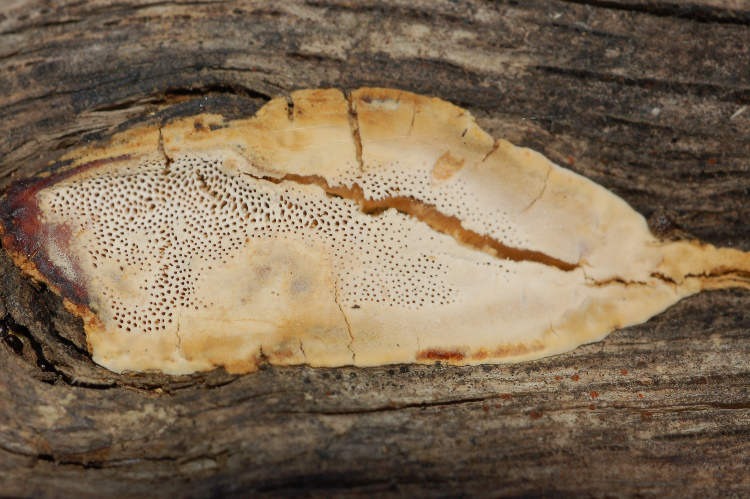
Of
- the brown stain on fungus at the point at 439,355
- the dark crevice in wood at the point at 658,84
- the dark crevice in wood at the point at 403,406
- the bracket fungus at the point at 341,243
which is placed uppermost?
the dark crevice in wood at the point at 658,84

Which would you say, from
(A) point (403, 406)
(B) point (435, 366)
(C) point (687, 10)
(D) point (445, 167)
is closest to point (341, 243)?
(D) point (445, 167)

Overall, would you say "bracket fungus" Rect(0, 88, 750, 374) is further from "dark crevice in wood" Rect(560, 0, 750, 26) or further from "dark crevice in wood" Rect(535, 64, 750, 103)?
"dark crevice in wood" Rect(560, 0, 750, 26)

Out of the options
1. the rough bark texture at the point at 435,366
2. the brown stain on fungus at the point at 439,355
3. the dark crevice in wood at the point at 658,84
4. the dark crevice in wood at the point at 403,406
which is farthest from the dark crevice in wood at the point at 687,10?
the dark crevice in wood at the point at 403,406

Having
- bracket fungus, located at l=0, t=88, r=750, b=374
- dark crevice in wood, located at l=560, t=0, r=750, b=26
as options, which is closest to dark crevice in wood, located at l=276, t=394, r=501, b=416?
bracket fungus, located at l=0, t=88, r=750, b=374

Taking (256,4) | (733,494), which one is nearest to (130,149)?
(256,4)

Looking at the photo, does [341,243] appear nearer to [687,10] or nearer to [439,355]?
[439,355]

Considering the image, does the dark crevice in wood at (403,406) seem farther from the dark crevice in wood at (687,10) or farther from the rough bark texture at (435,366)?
the dark crevice in wood at (687,10)
